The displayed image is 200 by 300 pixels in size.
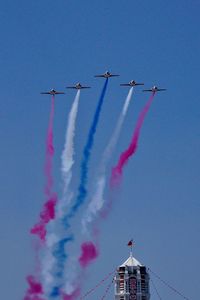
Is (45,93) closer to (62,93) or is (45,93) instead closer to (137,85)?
(62,93)

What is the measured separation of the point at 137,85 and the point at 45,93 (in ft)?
96.2

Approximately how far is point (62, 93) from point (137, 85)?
938 inches

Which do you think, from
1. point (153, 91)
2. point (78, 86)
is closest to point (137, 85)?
point (153, 91)

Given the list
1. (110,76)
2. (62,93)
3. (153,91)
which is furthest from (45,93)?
(153,91)

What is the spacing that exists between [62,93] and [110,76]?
16.8 metres

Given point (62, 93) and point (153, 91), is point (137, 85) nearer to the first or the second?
point (153, 91)

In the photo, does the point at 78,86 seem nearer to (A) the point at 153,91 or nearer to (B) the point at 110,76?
(B) the point at 110,76

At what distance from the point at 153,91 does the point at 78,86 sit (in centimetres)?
2390

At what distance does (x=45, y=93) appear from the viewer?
643 feet

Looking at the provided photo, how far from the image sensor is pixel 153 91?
19562 centimetres

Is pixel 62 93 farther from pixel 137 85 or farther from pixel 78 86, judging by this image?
pixel 137 85

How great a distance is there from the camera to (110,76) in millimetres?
188750

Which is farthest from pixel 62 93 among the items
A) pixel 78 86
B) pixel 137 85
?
pixel 137 85

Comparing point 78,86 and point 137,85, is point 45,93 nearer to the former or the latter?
point 78,86
